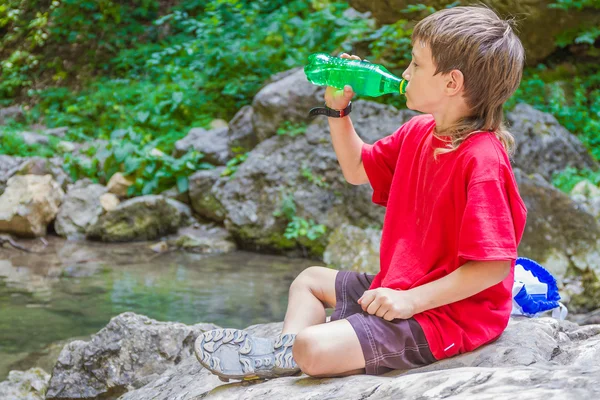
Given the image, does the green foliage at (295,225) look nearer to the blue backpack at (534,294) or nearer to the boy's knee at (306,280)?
the blue backpack at (534,294)

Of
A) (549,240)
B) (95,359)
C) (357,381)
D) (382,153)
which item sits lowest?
(549,240)

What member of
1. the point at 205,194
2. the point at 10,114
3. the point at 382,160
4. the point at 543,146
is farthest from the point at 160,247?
the point at 10,114

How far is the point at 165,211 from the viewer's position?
626 centimetres

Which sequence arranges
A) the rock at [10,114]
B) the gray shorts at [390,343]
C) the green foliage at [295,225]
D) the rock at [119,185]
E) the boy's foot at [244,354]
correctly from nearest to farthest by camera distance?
the gray shorts at [390,343] < the boy's foot at [244,354] < the green foliage at [295,225] < the rock at [119,185] < the rock at [10,114]

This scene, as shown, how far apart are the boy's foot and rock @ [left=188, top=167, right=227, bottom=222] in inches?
175

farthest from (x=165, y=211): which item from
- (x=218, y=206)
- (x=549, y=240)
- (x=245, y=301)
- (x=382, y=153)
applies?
(x=382, y=153)

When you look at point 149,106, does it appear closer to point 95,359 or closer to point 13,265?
point 13,265

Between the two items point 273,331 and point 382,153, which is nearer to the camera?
point 382,153

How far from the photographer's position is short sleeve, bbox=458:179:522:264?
64.3 inches

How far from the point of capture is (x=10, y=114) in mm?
9508

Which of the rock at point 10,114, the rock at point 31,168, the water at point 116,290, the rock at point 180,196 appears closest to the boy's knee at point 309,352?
the water at point 116,290

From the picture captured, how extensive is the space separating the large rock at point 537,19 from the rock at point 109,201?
11.7 ft

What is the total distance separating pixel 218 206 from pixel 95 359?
137 inches

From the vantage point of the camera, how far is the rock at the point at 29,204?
600 centimetres
